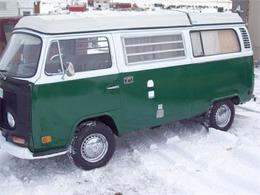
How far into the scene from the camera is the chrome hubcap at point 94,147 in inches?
238

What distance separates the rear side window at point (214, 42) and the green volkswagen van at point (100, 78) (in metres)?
0.02

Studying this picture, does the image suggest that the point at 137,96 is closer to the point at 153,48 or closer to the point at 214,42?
the point at 153,48

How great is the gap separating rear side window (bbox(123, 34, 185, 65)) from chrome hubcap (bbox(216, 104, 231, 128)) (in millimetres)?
1454

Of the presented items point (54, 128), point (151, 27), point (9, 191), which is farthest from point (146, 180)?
point (151, 27)

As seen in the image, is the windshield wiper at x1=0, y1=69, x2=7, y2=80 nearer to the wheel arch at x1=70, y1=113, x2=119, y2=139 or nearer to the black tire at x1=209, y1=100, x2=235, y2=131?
the wheel arch at x1=70, y1=113, x2=119, y2=139

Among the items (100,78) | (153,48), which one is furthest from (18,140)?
(153,48)

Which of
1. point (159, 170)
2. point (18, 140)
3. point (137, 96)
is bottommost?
point (159, 170)

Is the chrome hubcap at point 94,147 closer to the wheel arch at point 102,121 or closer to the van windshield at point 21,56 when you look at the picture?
the wheel arch at point 102,121

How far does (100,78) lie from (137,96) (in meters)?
0.73

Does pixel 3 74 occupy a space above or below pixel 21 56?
below

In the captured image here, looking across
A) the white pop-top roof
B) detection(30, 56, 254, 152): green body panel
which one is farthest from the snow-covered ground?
the white pop-top roof

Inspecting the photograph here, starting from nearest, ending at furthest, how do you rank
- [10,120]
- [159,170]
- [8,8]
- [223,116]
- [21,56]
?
1. [10,120]
2. [21,56]
3. [159,170]
4. [223,116]
5. [8,8]

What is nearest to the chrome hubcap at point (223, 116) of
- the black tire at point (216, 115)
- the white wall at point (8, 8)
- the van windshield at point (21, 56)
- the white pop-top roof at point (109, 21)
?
the black tire at point (216, 115)

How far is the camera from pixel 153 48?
261 inches
